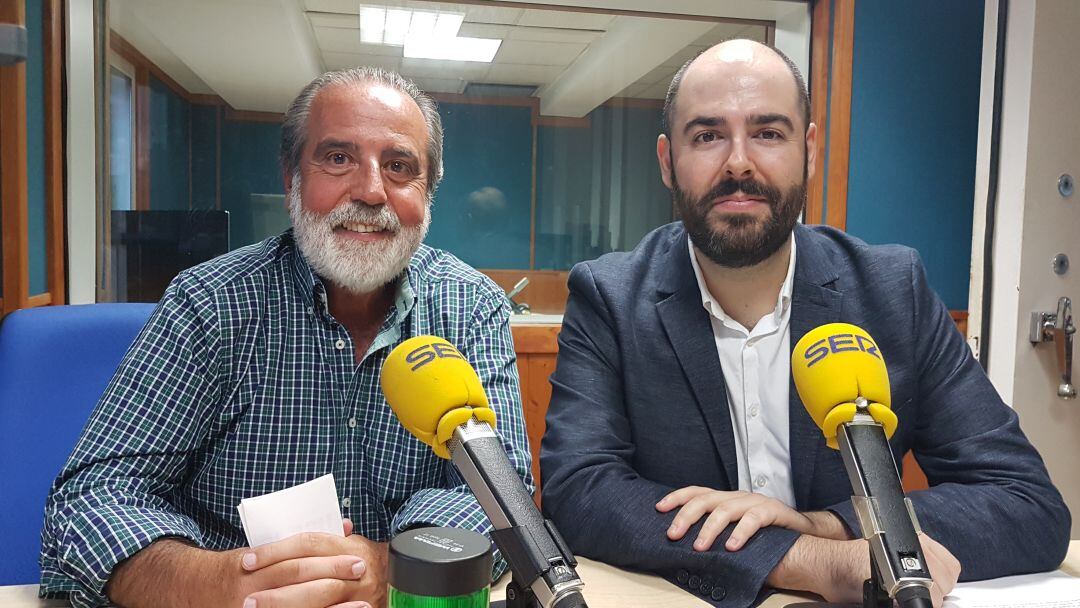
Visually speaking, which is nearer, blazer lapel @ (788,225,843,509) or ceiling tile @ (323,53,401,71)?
blazer lapel @ (788,225,843,509)

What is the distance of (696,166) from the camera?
1328mm

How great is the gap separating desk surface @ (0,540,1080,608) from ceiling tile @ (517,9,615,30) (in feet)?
8.49

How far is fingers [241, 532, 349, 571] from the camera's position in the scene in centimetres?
85

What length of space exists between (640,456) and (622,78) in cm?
250

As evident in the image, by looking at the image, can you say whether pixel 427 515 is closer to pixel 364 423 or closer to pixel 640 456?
pixel 364 423

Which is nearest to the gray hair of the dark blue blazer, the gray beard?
the gray beard

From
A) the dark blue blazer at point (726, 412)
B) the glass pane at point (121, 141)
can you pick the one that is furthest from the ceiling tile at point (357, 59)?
the dark blue blazer at point (726, 412)

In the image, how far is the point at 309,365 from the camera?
1.28 meters

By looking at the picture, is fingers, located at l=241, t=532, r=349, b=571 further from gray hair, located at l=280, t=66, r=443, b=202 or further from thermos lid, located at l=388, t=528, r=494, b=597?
gray hair, located at l=280, t=66, r=443, b=202

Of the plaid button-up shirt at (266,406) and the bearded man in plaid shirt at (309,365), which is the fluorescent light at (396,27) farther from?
the plaid button-up shirt at (266,406)

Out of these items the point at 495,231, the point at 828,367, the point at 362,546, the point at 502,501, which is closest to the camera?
the point at 502,501

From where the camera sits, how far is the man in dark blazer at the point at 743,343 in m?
1.22

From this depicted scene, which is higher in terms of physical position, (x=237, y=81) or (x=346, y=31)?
(x=346, y=31)

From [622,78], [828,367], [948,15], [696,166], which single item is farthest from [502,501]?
[622,78]
